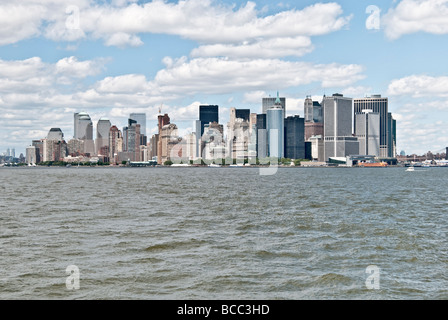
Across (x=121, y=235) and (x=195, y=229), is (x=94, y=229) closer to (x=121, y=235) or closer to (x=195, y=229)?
(x=121, y=235)

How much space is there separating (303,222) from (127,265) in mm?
20308

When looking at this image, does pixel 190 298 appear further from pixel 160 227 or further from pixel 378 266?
pixel 160 227

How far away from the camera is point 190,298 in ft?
64.8

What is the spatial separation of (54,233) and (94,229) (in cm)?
293

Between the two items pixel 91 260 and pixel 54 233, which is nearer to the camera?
pixel 91 260

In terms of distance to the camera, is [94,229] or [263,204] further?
[263,204]

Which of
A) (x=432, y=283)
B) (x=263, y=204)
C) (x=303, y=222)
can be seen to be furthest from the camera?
(x=263, y=204)

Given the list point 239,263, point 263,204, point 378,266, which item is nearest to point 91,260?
point 239,263

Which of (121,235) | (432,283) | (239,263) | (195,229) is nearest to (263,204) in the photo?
(195,229)

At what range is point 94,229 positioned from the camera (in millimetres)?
37781
